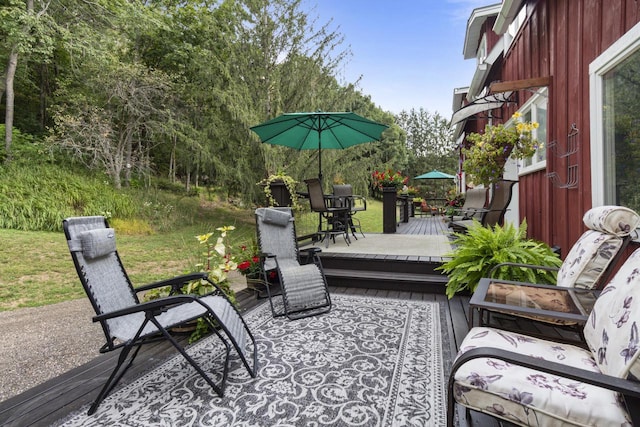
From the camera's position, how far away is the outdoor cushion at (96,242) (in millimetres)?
2143

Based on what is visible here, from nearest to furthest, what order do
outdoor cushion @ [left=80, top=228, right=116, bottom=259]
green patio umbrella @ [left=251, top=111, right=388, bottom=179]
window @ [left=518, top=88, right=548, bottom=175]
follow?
outdoor cushion @ [left=80, top=228, right=116, bottom=259] < window @ [left=518, top=88, right=548, bottom=175] < green patio umbrella @ [left=251, top=111, right=388, bottom=179]

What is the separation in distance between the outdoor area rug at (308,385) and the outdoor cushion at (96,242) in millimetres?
906

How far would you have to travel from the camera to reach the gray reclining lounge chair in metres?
3.38

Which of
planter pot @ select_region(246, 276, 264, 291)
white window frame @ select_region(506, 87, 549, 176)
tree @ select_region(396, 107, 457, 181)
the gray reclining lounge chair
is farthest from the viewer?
tree @ select_region(396, 107, 457, 181)

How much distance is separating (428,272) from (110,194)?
8.76 metres

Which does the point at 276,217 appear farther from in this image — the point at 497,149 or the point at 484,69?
the point at 484,69

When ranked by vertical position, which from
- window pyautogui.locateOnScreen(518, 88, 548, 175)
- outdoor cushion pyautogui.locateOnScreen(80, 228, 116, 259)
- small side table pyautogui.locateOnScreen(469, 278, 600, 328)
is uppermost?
window pyautogui.locateOnScreen(518, 88, 548, 175)

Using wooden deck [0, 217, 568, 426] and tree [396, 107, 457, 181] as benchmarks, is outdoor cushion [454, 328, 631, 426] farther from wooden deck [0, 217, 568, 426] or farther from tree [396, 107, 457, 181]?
tree [396, 107, 457, 181]

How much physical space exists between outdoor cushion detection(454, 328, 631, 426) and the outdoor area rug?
528 mm

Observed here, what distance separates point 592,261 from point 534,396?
1.30 meters

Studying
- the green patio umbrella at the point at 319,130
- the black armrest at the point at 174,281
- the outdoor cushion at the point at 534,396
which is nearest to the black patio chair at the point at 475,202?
the green patio umbrella at the point at 319,130

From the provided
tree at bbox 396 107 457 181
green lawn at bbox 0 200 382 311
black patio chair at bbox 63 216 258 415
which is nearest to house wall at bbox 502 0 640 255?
black patio chair at bbox 63 216 258 415

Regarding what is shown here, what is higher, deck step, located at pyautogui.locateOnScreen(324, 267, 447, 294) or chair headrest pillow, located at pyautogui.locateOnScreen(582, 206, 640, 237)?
chair headrest pillow, located at pyautogui.locateOnScreen(582, 206, 640, 237)

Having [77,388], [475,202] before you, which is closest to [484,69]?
[475,202]
